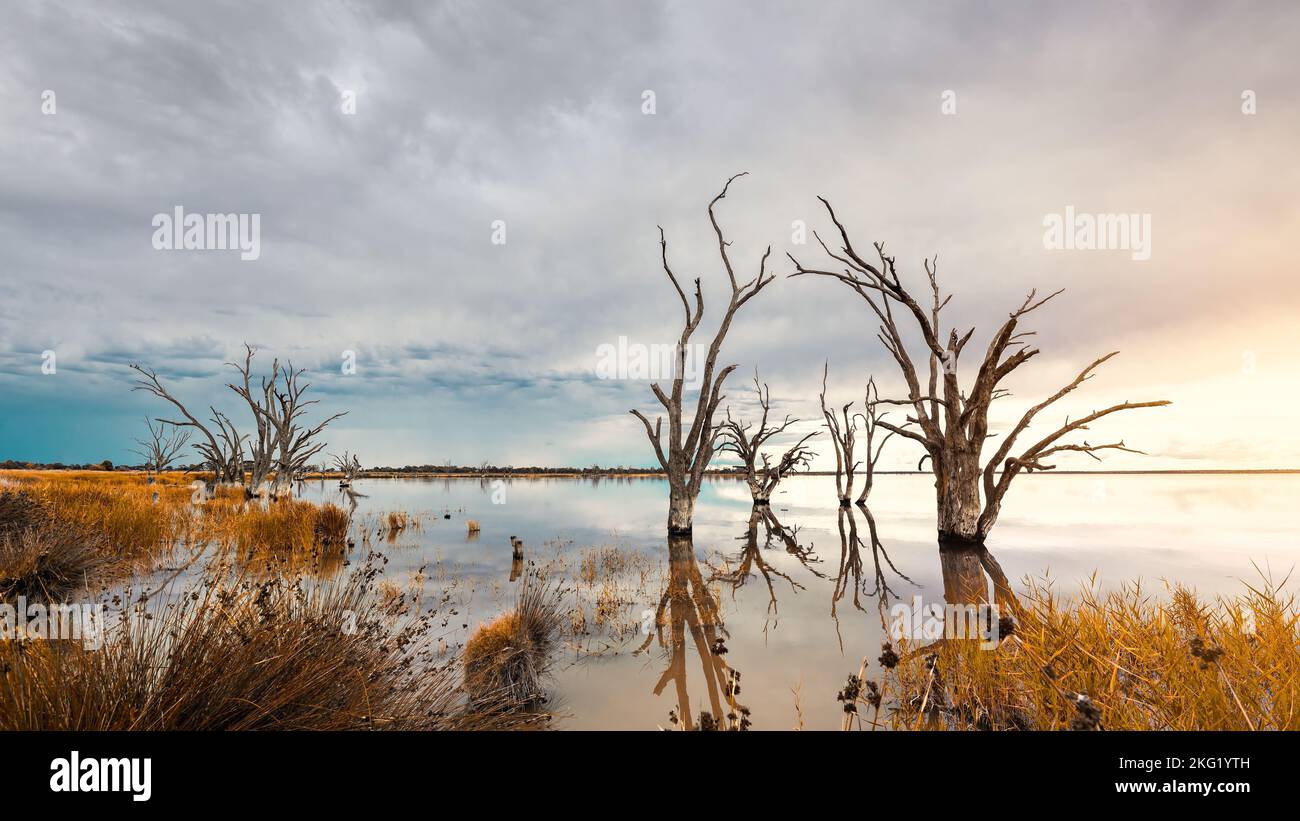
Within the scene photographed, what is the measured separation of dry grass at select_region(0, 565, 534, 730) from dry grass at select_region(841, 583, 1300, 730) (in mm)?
3304

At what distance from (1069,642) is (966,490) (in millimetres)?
12254

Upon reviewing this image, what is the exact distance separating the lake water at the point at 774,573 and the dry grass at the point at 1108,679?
100 centimetres

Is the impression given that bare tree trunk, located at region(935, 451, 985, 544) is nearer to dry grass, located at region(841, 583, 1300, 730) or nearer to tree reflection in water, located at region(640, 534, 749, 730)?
tree reflection in water, located at region(640, 534, 749, 730)

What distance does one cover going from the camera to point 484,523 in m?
23.8

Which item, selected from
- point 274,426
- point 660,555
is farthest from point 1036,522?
point 274,426

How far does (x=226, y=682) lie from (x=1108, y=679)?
21.4ft

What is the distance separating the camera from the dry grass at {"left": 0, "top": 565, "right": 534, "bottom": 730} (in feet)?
9.45

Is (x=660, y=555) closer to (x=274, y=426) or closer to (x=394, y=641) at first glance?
(x=394, y=641)

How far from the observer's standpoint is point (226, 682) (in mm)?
3283

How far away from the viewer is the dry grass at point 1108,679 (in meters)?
3.72

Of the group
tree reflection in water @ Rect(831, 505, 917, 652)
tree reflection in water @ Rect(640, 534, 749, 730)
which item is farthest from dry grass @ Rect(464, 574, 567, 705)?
tree reflection in water @ Rect(831, 505, 917, 652)

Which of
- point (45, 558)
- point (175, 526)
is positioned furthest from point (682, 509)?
point (45, 558)

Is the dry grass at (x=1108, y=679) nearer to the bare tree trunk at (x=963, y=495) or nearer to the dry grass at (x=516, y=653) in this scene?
the dry grass at (x=516, y=653)

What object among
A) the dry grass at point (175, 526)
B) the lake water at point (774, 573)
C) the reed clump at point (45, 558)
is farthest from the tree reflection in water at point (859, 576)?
the reed clump at point (45, 558)
